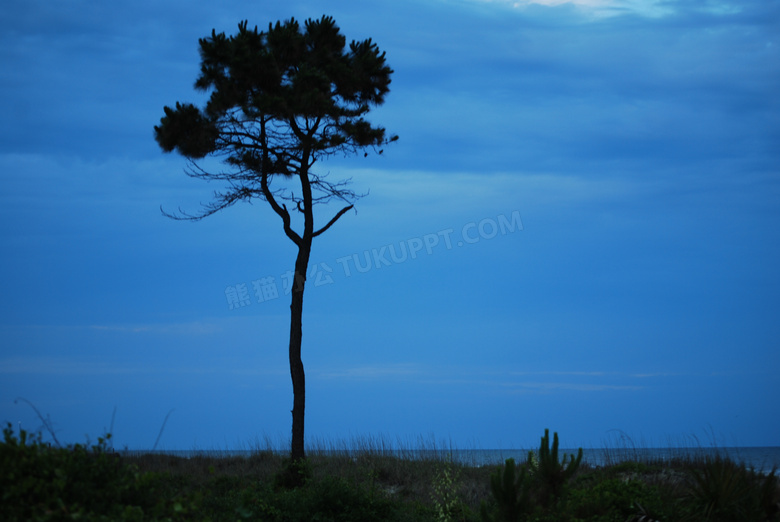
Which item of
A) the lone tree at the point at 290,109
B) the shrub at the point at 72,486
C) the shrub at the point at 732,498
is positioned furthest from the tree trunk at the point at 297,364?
the shrub at the point at 72,486

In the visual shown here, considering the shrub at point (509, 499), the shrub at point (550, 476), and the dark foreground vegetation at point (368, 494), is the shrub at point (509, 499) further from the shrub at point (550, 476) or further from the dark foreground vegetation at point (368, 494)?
the shrub at point (550, 476)

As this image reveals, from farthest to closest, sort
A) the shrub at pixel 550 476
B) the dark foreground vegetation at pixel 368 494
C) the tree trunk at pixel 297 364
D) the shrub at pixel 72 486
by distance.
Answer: the tree trunk at pixel 297 364
the shrub at pixel 550 476
the dark foreground vegetation at pixel 368 494
the shrub at pixel 72 486

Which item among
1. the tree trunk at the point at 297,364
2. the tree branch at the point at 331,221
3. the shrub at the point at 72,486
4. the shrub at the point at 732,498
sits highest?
the tree branch at the point at 331,221

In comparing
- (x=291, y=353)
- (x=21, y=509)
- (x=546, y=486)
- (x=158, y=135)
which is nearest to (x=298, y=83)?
(x=158, y=135)

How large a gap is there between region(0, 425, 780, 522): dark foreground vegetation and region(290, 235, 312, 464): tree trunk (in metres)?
0.62

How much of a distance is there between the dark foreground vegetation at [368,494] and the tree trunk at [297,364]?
623 millimetres

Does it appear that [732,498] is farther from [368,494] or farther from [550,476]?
[368,494]

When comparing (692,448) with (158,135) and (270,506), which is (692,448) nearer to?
(270,506)

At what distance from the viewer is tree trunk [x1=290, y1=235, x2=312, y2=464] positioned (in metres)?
12.2

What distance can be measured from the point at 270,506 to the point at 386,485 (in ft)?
11.7

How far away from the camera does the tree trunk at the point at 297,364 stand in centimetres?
1217

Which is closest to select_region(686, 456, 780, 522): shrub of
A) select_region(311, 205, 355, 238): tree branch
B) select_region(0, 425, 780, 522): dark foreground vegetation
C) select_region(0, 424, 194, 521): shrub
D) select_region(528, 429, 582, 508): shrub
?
select_region(0, 425, 780, 522): dark foreground vegetation

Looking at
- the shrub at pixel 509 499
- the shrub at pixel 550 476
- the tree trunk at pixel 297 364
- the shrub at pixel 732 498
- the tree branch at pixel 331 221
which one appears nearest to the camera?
the shrub at pixel 509 499

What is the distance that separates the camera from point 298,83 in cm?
1244
